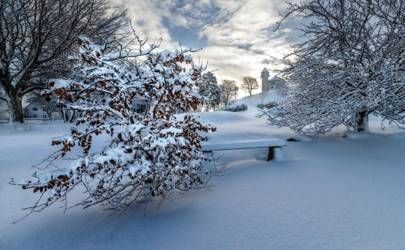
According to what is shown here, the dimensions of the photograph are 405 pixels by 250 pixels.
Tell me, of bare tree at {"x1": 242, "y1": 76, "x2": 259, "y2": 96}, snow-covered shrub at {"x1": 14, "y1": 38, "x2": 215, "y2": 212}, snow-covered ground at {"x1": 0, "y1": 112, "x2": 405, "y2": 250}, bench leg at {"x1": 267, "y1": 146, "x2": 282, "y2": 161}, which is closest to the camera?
snow-covered ground at {"x1": 0, "y1": 112, "x2": 405, "y2": 250}

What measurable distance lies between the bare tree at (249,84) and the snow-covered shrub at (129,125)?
6871cm

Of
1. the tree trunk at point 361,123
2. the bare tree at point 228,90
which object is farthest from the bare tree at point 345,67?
the bare tree at point 228,90

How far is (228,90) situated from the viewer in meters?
65.9

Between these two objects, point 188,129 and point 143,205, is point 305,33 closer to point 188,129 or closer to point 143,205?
point 188,129

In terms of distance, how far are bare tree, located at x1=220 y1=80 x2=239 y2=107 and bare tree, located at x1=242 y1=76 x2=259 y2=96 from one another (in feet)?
11.2

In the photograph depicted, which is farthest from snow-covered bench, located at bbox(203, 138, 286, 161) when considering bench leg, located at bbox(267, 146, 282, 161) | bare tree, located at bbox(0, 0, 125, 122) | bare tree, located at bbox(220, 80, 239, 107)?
bare tree, located at bbox(220, 80, 239, 107)

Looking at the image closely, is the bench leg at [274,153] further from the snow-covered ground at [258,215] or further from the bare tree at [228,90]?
the bare tree at [228,90]

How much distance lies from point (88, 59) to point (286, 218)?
10.4ft

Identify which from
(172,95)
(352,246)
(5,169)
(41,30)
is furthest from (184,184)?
(41,30)

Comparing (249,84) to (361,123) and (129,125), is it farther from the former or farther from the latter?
(129,125)

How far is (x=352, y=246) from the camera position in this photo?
329 cm

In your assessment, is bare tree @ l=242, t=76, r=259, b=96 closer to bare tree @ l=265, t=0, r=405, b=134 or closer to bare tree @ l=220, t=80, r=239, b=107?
bare tree @ l=220, t=80, r=239, b=107

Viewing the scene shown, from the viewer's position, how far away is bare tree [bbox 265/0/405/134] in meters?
6.78

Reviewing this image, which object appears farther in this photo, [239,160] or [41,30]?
[41,30]
